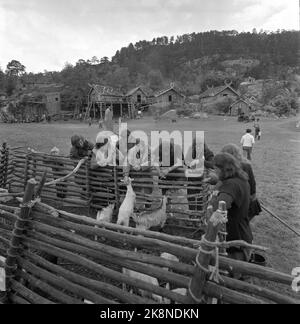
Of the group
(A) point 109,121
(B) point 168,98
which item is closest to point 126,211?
(A) point 109,121

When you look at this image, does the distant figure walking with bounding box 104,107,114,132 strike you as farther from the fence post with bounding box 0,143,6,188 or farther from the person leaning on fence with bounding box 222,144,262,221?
the person leaning on fence with bounding box 222,144,262,221

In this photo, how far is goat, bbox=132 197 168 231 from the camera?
5.18m

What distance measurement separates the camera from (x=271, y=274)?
230 centimetres

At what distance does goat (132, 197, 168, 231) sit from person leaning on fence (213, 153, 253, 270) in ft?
6.35

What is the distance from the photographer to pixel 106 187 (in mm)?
6328

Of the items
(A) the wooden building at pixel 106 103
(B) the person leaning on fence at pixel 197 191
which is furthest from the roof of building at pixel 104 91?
(B) the person leaning on fence at pixel 197 191

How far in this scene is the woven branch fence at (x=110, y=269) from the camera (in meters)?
2.41

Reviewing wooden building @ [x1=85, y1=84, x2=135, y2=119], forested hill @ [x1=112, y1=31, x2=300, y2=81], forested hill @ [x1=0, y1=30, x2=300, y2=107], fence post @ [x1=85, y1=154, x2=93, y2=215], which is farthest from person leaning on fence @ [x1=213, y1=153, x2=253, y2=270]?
forested hill @ [x1=112, y1=31, x2=300, y2=81]

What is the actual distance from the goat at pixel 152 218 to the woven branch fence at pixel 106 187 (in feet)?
0.86

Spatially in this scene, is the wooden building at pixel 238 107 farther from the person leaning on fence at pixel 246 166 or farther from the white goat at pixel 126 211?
the person leaning on fence at pixel 246 166

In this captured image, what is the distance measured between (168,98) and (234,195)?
57974 millimetres

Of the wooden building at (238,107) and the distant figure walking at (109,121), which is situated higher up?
the wooden building at (238,107)

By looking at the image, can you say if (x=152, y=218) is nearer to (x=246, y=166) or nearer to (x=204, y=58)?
(x=246, y=166)
